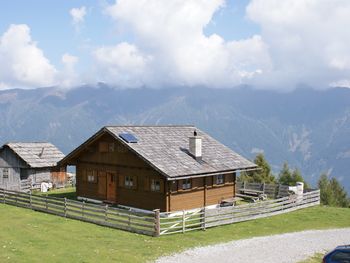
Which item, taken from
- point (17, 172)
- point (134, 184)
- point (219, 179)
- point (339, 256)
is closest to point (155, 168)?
point (134, 184)

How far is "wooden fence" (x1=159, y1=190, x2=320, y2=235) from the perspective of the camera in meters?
28.8

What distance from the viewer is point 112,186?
125 ft

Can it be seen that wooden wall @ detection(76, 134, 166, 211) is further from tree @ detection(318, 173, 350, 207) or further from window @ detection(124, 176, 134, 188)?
tree @ detection(318, 173, 350, 207)

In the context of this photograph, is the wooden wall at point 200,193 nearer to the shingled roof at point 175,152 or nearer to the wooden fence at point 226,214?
the wooden fence at point 226,214

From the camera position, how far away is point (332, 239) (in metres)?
27.4

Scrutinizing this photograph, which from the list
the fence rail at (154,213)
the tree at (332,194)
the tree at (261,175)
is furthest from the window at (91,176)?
the tree at (332,194)

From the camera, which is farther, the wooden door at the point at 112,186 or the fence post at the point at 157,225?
the wooden door at the point at 112,186

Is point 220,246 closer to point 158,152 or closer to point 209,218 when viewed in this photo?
point 209,218

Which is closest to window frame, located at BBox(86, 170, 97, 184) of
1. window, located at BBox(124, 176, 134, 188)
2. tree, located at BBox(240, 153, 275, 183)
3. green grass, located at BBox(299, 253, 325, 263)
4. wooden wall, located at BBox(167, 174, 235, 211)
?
window, located at BBox(124, 176, 134, 188)

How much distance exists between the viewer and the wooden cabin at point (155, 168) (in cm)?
3372

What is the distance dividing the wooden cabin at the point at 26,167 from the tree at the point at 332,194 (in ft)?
149

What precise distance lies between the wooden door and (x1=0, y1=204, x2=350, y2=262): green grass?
5986 millimetres

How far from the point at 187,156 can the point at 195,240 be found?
10482mm

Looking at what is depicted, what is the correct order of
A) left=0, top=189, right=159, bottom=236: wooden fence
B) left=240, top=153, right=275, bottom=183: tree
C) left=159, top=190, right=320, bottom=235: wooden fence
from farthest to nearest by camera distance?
left=240, top=153, right=275, bottom=183: tree, left=159, top=190, right=320, bottom=235: wooden fence, left=0, top=189, right=159, bottom=236: wooden fence
